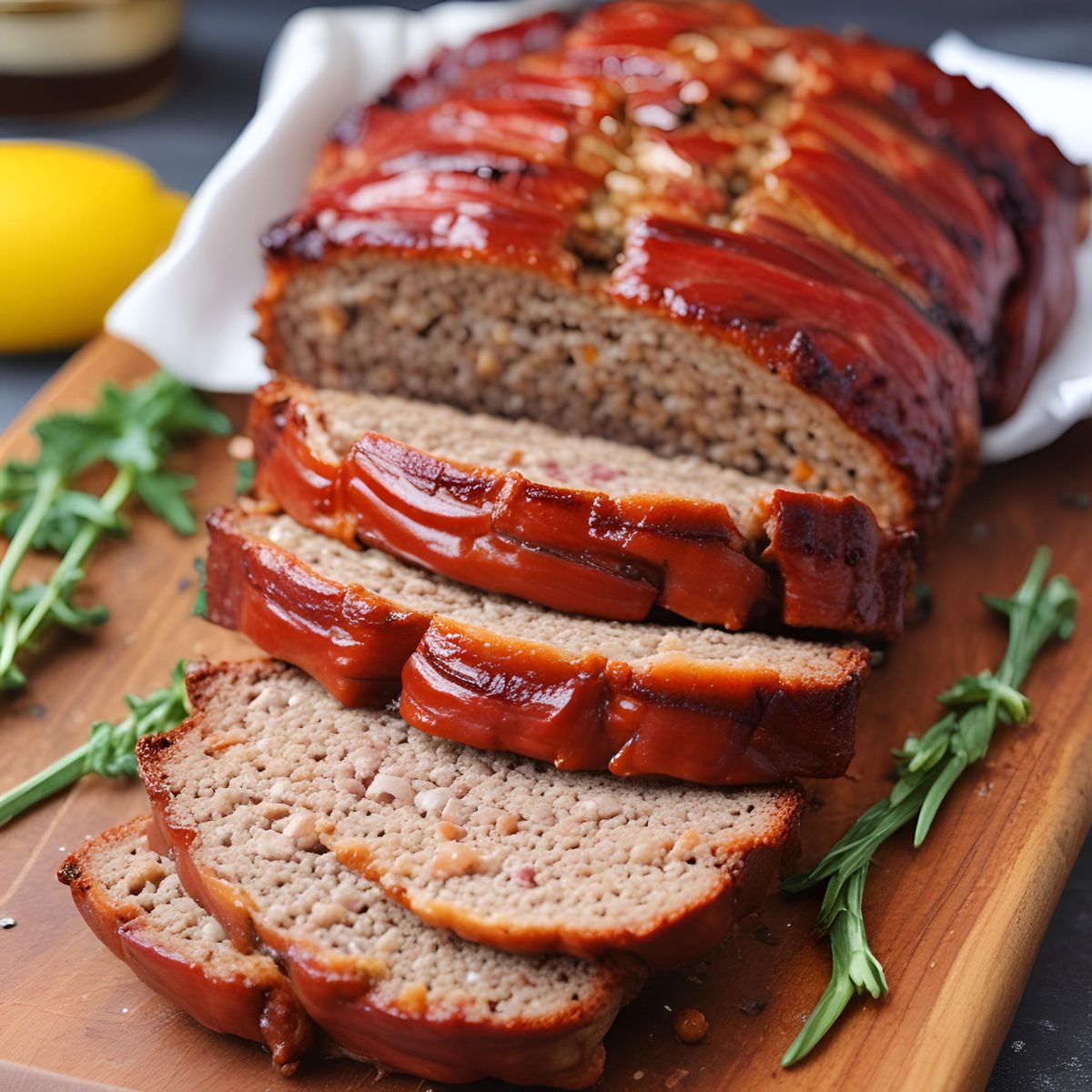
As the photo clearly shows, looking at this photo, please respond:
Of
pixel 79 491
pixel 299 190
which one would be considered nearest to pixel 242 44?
pixel 299 190

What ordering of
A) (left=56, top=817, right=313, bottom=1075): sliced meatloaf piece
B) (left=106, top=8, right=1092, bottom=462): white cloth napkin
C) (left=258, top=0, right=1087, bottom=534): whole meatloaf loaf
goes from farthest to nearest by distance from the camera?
(left=106, top=8, right=1092, bottom=462): white cloth napkin, (left=258, top=0, right=1087, bottom=534): whole meatloaf loaf, (left=56, top=817, right=313, bottom=1075): sliced meatloaf piece

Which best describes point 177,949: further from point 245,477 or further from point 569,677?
point 245,477

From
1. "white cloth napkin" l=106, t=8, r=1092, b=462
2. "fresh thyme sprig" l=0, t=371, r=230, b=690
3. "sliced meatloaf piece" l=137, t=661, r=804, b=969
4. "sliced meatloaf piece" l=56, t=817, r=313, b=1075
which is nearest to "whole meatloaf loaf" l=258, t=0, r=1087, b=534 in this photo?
"white cloth napkin" l=106, t=8, r=1092, b=462

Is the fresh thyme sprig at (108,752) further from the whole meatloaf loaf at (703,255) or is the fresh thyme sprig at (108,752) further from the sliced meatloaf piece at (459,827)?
the whole meatloaf loaf at (703,255)

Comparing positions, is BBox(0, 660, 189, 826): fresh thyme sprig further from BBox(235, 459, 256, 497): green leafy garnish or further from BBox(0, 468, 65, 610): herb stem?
BBox(235, 459, 256, 497): green leafy garnish

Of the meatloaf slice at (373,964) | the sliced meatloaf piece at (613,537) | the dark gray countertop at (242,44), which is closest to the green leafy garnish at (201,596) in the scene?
the sliced meatloaf piece at (613,537)

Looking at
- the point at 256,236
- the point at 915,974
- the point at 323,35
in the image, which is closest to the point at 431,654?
the point at 915,974
